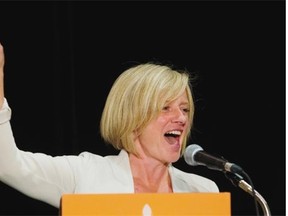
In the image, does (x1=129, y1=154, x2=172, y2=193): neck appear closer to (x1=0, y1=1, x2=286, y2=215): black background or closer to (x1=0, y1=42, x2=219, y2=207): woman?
(x1=0, y1=42, x2=219, y2=207): woman

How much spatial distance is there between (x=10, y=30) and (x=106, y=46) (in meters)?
0.33

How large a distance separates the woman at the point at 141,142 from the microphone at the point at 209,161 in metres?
0.21

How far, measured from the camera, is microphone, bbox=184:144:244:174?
3.91 ft

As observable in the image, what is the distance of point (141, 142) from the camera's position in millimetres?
1536

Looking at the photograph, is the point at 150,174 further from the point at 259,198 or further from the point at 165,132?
the point at 259,198

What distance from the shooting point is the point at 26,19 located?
1973 millimetres

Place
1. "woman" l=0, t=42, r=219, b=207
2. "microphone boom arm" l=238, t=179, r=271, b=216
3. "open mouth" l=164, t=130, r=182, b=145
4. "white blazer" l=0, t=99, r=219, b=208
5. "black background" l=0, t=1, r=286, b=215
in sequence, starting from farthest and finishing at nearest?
1. "black background" l=0, t=1, r=286, b=215
2. "open mouth" l=164, t=130, r=182, b=145
3. "woman" l=0, t=42, r=219, b=207
4. "white blazer" l=0, t=99, r=219, b=208
5. "microphone boom arm" l=238, t=179, r=271, b=216

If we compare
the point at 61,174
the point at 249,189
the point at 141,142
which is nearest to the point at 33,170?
the point at 61,174

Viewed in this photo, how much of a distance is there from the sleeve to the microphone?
0.99 ft

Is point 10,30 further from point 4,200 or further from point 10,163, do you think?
point 10,163

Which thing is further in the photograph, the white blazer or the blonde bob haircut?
→ the blonde bob haircut

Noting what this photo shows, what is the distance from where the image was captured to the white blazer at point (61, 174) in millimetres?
1297

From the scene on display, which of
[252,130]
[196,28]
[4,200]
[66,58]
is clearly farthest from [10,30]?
[252,130]

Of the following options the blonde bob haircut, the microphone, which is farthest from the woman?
the microphone
